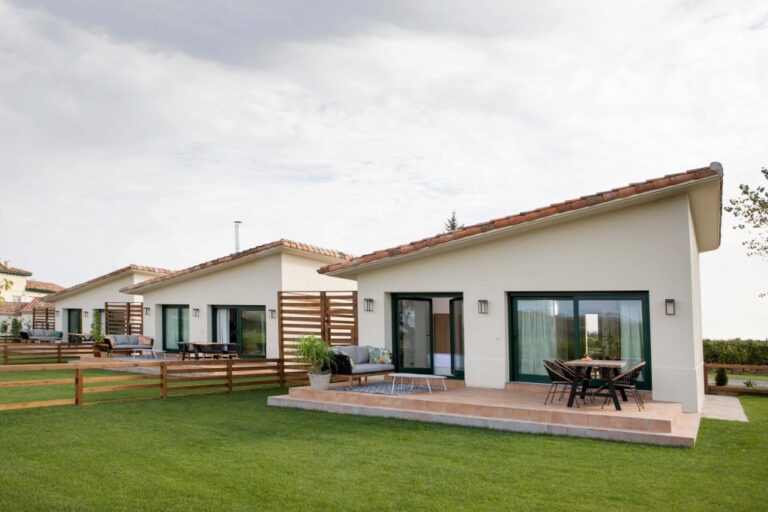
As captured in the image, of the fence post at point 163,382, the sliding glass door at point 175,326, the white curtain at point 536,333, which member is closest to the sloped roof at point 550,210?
the white curtain at point 536,333

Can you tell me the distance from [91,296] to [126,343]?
7.77 meters

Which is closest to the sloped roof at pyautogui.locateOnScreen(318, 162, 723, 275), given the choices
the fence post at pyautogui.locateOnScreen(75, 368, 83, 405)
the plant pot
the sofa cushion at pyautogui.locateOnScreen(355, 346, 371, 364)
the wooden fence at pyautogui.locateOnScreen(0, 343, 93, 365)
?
the sofa cushion at pyautogui.locateOnScreen(355, 346, 371, 364)

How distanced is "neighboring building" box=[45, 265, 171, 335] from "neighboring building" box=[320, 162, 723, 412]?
16.1 metres

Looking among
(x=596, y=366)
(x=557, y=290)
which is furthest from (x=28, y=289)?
(x=596, y=366)

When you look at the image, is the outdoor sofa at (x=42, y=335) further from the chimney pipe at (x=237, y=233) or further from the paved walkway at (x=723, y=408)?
the paved walkway at (x=723, y=408)

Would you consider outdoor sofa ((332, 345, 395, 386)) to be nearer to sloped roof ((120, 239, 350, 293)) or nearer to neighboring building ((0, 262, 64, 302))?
sloped roof ((120, 239, 350, 293))

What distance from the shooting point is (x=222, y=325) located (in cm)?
2195

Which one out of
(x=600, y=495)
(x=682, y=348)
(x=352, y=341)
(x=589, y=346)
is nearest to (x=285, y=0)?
(x=352, y=341)

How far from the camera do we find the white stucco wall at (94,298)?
92.6 feet

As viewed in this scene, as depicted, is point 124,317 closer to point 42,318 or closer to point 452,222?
point 42,318

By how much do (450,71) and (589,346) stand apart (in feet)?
24.1

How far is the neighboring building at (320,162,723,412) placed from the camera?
36.9 feet

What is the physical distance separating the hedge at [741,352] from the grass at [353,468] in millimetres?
12633

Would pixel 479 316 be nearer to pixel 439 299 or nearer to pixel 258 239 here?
pixel 439 299
